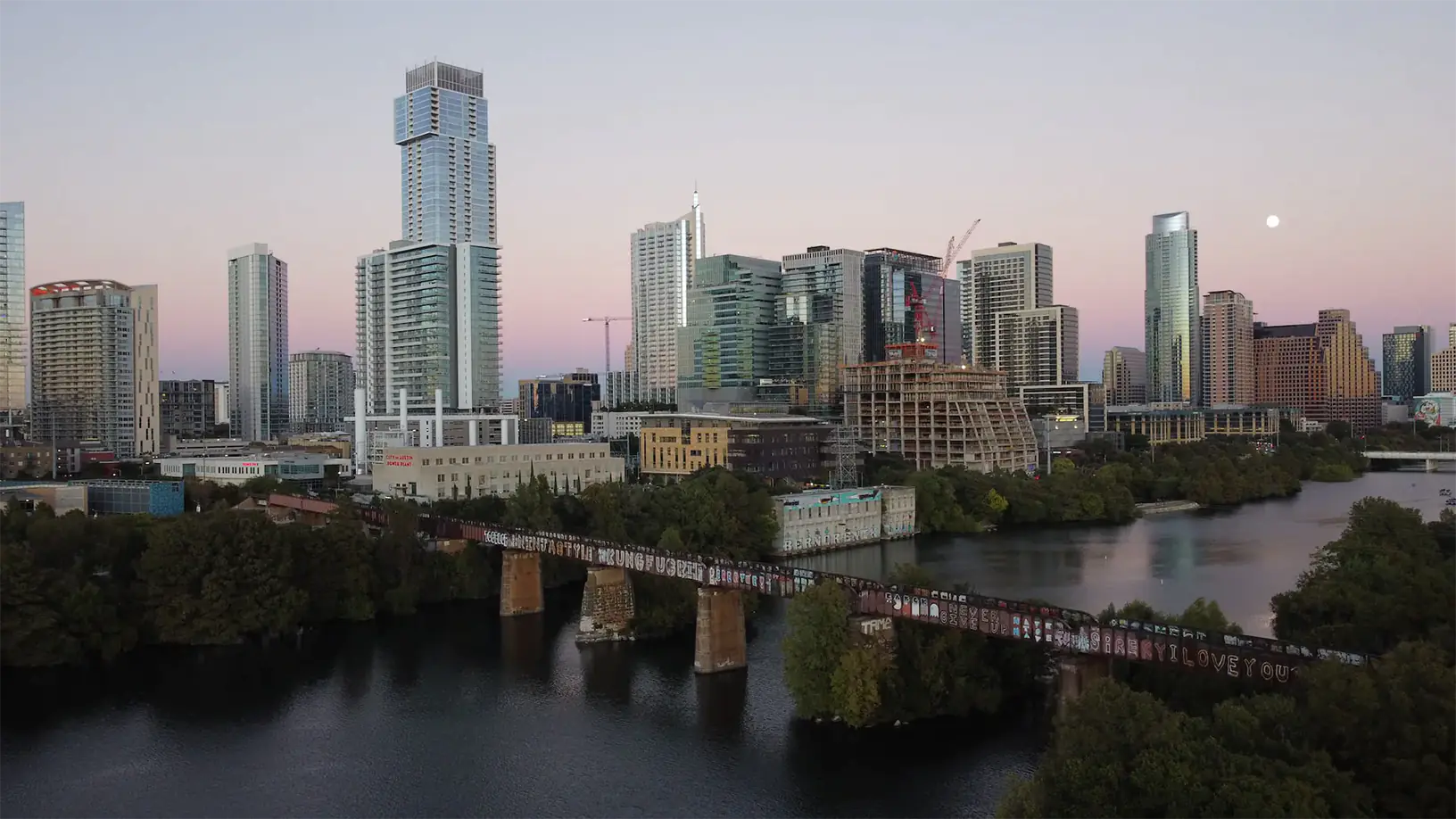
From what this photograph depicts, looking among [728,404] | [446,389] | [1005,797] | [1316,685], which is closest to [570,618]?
[1005,797]

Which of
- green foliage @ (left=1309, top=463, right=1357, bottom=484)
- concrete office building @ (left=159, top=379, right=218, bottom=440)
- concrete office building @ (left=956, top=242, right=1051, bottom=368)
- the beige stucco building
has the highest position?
concrete office building @ (left=956, top=242, right=1051, bottom=368)

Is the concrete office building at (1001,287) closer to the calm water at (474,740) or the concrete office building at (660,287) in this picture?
the concrete office building at (660,287)

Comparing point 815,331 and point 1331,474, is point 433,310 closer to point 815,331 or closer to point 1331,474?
point 815,331

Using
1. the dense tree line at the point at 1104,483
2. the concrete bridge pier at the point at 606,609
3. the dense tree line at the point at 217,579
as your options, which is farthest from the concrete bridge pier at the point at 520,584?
the dense tree line at the point at 1104,483

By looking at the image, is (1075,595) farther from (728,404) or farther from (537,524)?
(728,404)

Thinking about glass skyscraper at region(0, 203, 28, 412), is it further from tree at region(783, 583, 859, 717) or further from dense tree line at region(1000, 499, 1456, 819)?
dense tree line at region(1000, 499, 1456, 819)

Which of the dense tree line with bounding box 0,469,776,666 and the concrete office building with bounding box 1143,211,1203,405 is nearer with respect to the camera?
the dense tree line with bounding box 0,469,776,666

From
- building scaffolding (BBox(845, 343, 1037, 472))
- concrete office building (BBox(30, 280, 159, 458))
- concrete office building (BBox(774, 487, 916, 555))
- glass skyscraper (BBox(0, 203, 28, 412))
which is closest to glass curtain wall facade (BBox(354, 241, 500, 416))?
concrete office building (BBox(30, 280, 159, 458))
